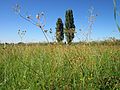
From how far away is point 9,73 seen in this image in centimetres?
303

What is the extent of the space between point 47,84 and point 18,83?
12.5 inches

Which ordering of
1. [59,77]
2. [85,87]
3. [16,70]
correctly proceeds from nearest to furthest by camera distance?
1. [85,87]
2. [59,77]
3. [16,70]

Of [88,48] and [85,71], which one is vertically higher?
[88,48]

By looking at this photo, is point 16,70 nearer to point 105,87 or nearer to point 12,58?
point 12,58

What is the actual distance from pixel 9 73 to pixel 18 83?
606mm

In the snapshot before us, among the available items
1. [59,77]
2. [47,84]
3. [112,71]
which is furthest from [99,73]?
[47,84]

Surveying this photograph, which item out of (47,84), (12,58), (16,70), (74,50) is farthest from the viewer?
(74,50)

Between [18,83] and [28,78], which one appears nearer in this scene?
[18,83]

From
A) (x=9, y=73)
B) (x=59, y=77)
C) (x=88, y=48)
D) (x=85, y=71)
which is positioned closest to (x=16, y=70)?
(x=9, y=73)

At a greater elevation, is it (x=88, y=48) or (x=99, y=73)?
(x=88, y=48)

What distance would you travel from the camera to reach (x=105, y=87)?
2.54 m

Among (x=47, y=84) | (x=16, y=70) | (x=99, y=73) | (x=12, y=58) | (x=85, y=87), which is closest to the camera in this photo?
(x=85, y=87)

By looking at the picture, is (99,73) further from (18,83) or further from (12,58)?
(12,58)

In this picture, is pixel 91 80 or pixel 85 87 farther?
pixel 91 80
